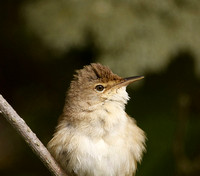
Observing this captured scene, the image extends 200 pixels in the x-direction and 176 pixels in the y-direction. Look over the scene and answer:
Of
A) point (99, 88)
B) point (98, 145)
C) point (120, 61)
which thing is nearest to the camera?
point (98, 145)

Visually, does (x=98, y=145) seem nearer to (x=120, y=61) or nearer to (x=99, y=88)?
(x=99, y=88)

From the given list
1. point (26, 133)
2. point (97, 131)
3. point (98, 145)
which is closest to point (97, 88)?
point (97, 131)

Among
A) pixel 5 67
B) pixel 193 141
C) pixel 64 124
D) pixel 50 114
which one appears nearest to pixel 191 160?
pixel 193 141

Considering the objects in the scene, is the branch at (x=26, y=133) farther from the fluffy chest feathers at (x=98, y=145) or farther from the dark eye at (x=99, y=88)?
the dark eye at (x=99, y=88)

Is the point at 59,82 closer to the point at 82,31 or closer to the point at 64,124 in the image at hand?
the point at 82,31

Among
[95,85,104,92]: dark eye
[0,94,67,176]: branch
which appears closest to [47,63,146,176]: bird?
[95,85,104,92]: dark eye
